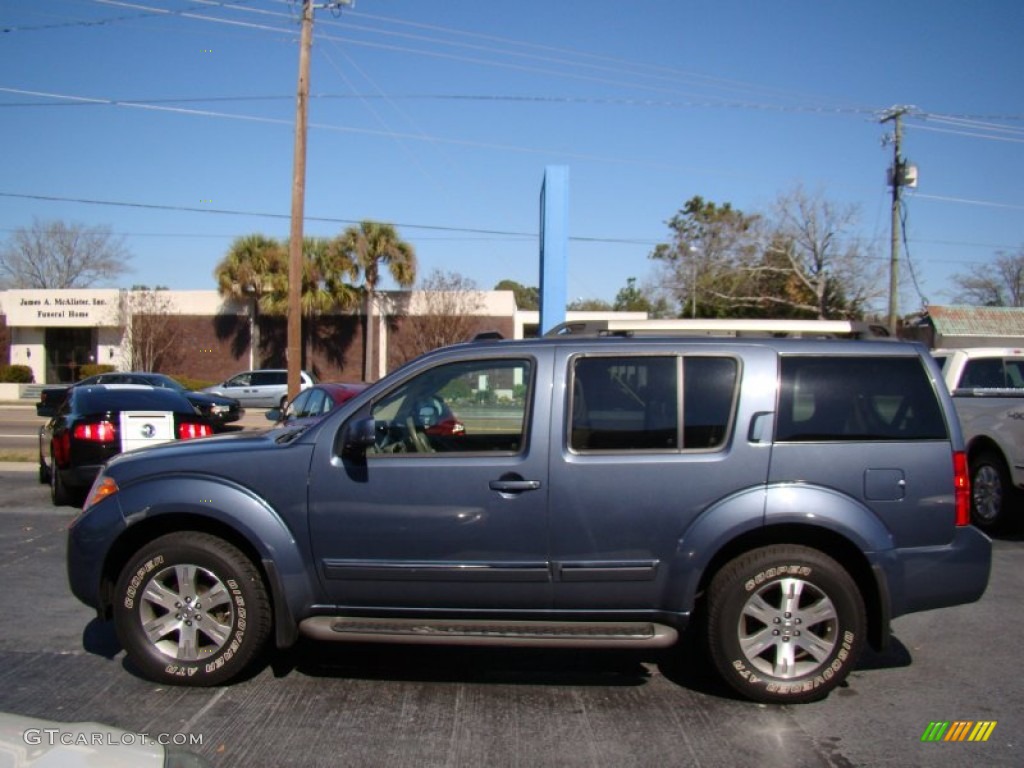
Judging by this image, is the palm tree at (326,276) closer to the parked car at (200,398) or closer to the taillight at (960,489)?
the parked car at (200,398)

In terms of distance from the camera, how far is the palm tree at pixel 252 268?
34.7m

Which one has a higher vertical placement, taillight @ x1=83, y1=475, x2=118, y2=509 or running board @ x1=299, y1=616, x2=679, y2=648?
taillight @ x1=83, y1=475, x2=118, y2=509

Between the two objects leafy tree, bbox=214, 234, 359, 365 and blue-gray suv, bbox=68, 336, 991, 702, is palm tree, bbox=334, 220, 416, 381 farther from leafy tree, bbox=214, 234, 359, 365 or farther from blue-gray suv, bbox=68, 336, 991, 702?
blue-gray suv, bbox=68, 336, 991, 702

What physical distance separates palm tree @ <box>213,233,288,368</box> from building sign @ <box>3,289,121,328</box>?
21.6 feet

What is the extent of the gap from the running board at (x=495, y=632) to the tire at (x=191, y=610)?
351mm

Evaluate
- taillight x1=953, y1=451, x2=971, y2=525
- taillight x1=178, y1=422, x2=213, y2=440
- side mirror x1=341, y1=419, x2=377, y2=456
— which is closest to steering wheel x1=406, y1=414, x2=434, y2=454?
side mirror x1=341, y1=419, x2=377, y2=456

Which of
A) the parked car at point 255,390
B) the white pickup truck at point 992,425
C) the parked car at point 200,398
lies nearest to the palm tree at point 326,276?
the parked car at point 255,390

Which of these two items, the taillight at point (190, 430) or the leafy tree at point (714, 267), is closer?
the taillight at point (190, 430)

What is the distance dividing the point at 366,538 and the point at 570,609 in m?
1.13

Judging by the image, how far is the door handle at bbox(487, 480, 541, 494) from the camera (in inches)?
170

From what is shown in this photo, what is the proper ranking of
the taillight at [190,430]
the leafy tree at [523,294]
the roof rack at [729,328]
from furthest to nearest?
the leafy tree at [523,294] → the taillight at [190,430] → the roof rack at [729,328]

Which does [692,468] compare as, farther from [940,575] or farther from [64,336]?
[64,336]

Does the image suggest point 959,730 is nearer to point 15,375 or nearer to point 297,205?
point 297,205

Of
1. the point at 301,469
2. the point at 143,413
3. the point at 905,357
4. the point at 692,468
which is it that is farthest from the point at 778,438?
the point at 143,413
